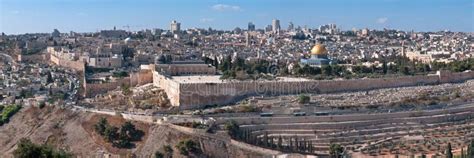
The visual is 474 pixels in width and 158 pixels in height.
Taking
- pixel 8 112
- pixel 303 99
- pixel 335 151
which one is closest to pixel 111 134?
pixel 335 151

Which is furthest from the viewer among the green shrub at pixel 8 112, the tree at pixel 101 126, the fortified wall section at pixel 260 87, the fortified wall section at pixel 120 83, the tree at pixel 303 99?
the fortified wall section at pixel 120 83

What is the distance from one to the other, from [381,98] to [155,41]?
1883 inches

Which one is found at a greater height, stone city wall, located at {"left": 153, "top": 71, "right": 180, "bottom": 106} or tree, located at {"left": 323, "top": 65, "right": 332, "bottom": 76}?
tree, located at {"left": 323, "top": 65, "right": 332, "bottom": 76}

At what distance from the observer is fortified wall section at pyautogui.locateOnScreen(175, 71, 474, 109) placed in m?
40.8

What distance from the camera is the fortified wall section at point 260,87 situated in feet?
134

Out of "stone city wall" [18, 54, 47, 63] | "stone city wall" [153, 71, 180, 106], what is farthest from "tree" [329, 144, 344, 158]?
"stone city wall" [18, 54, 47, 63]

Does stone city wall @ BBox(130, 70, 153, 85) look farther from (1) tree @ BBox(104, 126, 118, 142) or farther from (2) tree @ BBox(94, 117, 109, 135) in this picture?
(1) tree @ BBox(104, 126, 118, 142)

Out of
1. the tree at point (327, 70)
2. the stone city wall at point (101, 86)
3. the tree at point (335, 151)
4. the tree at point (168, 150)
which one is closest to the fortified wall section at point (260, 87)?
the stone city wall at point (101, 86)

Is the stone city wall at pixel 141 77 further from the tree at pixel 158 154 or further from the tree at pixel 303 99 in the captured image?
the tree at pixel 158 154

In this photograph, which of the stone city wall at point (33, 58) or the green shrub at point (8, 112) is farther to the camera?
the stone city wall at point (33, 58)

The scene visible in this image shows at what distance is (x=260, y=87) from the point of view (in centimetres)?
4391

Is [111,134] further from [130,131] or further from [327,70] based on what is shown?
[327,70]

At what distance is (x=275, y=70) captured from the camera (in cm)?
5612

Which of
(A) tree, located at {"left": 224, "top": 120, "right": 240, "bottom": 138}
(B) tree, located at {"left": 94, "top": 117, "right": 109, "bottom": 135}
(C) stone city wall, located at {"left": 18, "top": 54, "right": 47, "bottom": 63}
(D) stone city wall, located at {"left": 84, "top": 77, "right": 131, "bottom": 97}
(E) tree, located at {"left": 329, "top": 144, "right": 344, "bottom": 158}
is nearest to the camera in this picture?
(E) tree, located at {"left": 329, "top": 144, "right": 344, "bottom": 158}
